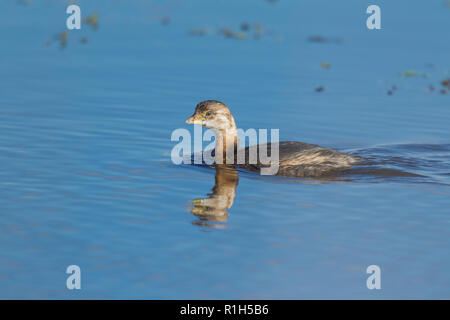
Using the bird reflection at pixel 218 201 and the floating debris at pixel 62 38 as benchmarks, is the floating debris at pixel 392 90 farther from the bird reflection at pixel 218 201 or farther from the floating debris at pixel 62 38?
the floating debris at pixel 62 38

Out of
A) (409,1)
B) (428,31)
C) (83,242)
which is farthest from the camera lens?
(409,1)

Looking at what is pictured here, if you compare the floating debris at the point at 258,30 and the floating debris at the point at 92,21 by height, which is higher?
the floating debris at the point at 92,21

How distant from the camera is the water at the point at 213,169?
8648 mm

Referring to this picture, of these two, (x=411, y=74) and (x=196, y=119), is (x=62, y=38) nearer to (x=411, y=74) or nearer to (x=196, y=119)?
(x=411, y=74)

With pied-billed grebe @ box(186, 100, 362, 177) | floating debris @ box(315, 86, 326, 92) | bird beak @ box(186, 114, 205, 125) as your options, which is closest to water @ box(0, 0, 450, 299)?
floating debris @ box(315, 86, 326, 92)

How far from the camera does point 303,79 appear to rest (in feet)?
61.6

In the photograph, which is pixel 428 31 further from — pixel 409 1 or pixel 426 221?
pixel 426 221

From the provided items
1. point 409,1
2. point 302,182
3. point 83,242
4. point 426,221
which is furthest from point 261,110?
point 409,1

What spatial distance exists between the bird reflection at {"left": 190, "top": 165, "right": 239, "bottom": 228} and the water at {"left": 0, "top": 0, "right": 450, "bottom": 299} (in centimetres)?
5

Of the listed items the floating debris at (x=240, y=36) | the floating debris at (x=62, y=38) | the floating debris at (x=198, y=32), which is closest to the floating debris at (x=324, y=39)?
the floating debris at (x=240, y=36)

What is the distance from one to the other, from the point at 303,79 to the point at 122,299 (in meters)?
11.7

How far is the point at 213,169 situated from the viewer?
13.0 metres

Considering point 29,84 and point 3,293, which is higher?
point 29,84

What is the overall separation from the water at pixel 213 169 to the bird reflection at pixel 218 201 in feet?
0.16
